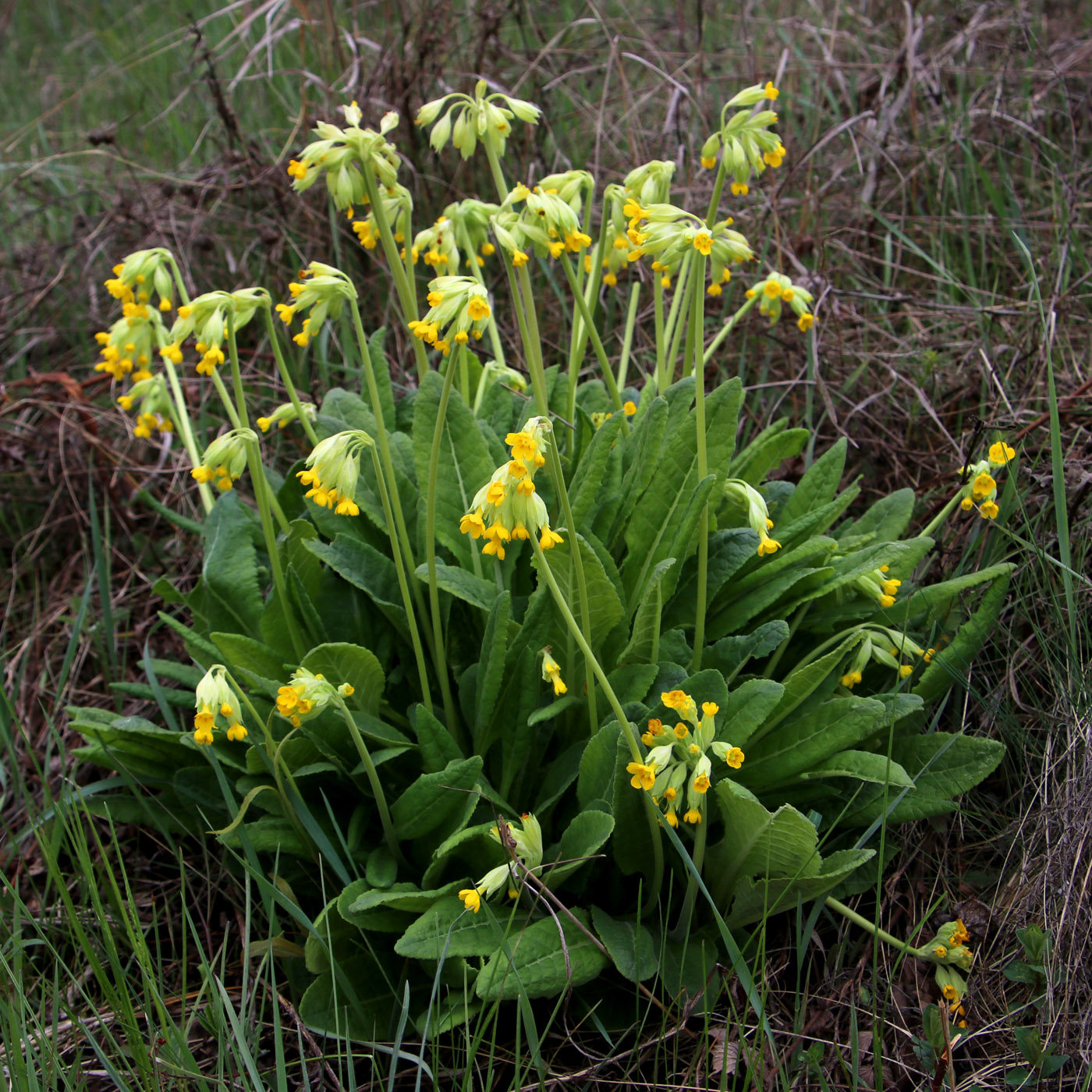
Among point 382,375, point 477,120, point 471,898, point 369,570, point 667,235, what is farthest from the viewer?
point 382,375

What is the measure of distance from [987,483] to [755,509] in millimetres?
611

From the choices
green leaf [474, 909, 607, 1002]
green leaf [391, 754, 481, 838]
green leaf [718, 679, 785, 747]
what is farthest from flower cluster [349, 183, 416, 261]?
green leaf [474, 909, 607, 1002]

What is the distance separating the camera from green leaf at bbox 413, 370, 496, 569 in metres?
2.58

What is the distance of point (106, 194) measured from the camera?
4930 millimetres

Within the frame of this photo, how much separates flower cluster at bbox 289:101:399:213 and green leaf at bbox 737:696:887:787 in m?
1.50

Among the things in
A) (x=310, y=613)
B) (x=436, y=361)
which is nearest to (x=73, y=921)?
(x=310, y=613)

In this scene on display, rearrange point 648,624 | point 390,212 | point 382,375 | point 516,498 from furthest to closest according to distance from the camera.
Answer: point 382,375 < point 390,212 < point 648,624 < point 516,498

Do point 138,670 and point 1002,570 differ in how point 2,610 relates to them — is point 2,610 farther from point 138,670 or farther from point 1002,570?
point 1002,570

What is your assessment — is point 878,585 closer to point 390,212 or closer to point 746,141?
point 746,141

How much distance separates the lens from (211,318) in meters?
2.20

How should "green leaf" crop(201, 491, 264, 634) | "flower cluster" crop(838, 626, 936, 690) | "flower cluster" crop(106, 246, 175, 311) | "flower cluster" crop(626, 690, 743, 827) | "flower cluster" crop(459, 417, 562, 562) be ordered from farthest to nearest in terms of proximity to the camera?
A: "green leaf" crop(201, 491, 264, 634)
"flower cluster" crop(106, 246, 175, 311)
"flower cluster" crop(838, 626, 936, 690)
"flower cluster" crop(626, 690, 743, 827)
"flower cluster" crop(459, 417, 562, 562)

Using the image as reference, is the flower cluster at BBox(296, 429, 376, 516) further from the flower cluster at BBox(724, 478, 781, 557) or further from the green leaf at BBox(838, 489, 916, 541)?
the green leaf at BBox(838, 489, 916, 541)

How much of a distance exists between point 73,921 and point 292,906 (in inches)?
16.9

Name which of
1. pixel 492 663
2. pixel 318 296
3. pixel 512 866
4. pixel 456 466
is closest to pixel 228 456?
pixel 318 296
